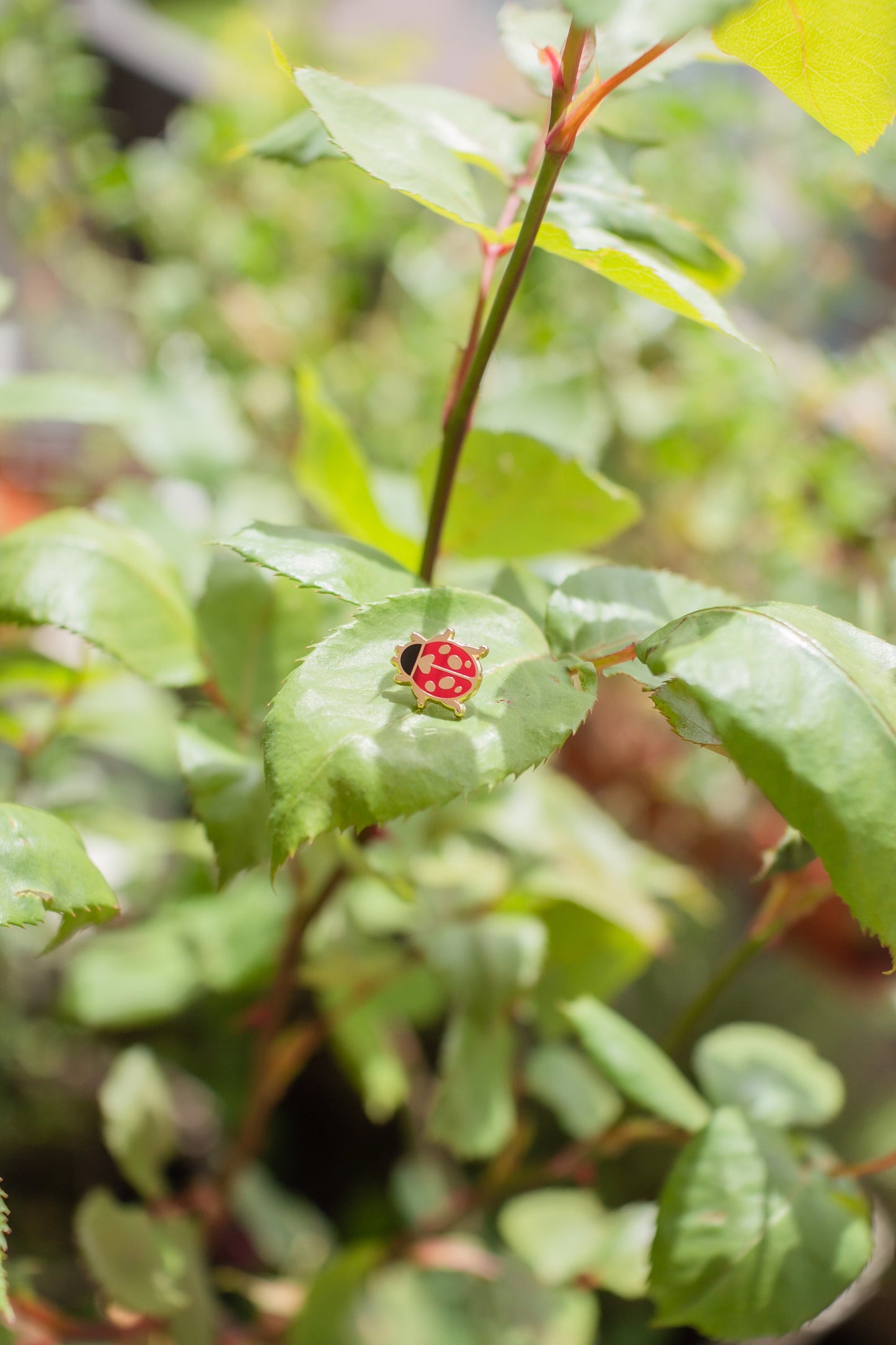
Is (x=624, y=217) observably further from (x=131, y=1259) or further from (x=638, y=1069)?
(x=131, y=1259)

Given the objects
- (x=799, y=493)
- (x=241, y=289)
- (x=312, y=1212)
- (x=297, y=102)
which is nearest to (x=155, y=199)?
(x=241, y=289)

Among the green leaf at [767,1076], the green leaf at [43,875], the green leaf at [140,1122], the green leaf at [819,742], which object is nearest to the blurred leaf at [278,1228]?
the green leaf at [140,1122]

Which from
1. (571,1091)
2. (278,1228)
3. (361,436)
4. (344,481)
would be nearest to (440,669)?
(344,481)

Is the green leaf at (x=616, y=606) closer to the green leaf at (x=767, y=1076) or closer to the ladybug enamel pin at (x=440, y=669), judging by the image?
the ladybug enamel pin at (x=440, y=669)

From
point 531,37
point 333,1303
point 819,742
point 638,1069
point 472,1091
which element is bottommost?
point 333,1303

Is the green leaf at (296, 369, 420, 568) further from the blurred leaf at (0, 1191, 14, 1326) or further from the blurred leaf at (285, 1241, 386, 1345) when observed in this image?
the blurred leaf at (285, 1241, 386, 1345)

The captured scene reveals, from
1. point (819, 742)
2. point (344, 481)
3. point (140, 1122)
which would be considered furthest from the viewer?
point (140, 1122)
